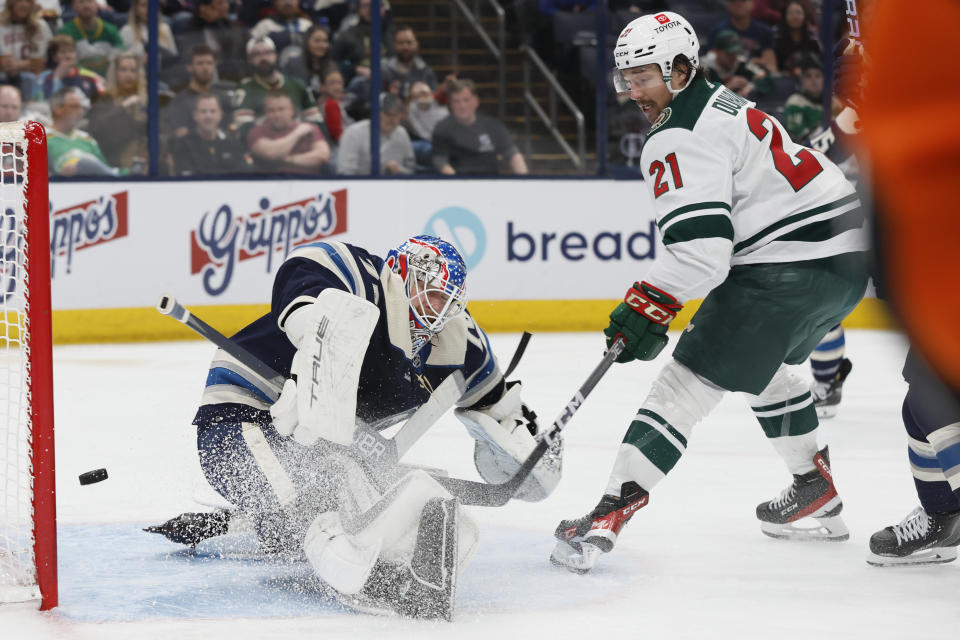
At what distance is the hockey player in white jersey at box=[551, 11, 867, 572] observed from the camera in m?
2.59

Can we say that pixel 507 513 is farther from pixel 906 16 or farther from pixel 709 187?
pixel 906 16

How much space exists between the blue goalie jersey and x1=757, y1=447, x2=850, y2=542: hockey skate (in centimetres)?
71

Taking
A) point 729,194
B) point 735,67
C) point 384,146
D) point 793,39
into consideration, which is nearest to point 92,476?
point 729,194

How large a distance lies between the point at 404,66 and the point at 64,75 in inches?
67.5

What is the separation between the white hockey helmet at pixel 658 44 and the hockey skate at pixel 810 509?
93 cm

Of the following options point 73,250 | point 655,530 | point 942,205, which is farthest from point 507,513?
point 73,250

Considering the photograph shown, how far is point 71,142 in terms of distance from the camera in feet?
20.7

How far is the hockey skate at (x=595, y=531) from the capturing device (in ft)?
8.55

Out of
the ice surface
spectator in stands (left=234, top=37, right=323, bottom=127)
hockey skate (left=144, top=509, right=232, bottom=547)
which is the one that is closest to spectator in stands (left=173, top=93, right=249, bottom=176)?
spectator in stands (left=234, top=37, right=323, bottom=127)

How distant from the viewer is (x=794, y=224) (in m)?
2.74

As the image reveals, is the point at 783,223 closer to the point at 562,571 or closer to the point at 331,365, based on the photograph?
the point at 562,571

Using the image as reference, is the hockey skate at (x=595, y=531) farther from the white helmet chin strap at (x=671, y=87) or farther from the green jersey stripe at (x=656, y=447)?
the white helmet chin strap at (x=671, y=87)

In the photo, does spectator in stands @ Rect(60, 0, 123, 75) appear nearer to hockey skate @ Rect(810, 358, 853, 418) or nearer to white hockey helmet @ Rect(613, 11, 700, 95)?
hockey skate @ Rect(810, 358, 853, 418)

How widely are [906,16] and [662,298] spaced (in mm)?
1977
